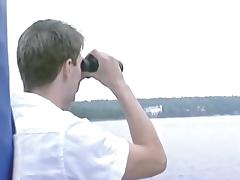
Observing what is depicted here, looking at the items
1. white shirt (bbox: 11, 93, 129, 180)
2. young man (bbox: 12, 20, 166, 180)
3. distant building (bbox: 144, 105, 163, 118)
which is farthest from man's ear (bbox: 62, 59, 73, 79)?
distant building (bbox: 144, 105, 163, 118)

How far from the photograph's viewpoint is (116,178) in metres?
1.09

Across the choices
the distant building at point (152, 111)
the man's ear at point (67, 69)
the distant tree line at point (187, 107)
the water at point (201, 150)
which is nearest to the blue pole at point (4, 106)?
the man's ear at point (67, 69)

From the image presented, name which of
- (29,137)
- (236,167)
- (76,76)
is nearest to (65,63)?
(76,76)

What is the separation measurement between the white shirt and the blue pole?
0.09 feet

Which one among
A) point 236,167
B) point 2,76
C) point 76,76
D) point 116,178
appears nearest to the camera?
point 2,76

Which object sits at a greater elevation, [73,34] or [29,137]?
[73,34]

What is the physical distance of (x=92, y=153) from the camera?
1079mm

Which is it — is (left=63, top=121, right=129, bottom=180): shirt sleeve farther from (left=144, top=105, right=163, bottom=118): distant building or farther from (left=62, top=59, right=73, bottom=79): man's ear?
(left=144, top=105, right=163, bottom=118): distant building

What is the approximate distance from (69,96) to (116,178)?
20 centimetres

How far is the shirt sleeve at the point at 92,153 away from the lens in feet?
3.49

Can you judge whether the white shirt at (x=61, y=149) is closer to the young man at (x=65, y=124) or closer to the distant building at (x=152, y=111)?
the young man at (x=65, y=124)

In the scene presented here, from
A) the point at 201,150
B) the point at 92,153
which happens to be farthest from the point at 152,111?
the point at 201,150

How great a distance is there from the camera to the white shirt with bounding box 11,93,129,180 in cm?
106

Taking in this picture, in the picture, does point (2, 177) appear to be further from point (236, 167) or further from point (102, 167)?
point (236, 167)
